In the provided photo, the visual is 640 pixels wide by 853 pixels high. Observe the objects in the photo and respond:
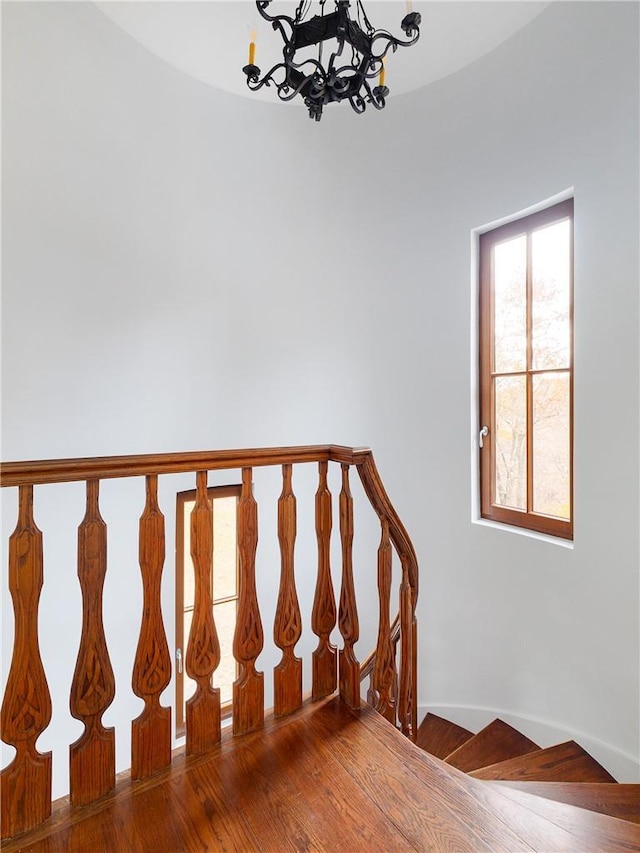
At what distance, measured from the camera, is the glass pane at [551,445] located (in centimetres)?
239

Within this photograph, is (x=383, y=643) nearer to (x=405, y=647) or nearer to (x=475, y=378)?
(x=405, y=647)

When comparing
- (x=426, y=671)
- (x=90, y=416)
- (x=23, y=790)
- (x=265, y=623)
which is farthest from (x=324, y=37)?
(x=426, y=671)

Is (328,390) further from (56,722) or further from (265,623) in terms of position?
(56,722)

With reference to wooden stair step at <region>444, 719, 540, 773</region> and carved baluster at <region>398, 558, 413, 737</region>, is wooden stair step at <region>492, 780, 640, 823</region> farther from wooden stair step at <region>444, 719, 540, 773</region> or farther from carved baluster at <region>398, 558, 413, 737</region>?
wooden stair step at <region>444, 719, 540, 773</region>

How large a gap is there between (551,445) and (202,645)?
2.05m

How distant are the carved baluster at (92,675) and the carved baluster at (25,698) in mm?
74

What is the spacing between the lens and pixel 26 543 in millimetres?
1045

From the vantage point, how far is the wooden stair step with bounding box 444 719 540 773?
2.31 metres

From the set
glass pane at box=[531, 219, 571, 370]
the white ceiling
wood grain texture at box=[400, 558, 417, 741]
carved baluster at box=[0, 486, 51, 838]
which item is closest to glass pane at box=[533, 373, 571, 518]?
glass pane at box=[531, 219, 571, 370]

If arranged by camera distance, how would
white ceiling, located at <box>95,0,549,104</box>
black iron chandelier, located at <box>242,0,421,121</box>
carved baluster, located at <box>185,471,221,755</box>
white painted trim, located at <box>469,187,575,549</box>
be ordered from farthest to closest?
white painted trim, located at <box>469,187,575,549</box> < white ceiling, located at <box>95,0,549,104</box> < black iron chandelier, located at <box>242,0,421,121</box> < carved baluster, located at <box>185,471,221,755</box>

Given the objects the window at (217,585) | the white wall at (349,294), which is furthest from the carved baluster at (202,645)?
the window at (217,585)

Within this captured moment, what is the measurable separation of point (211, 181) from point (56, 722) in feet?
9.80

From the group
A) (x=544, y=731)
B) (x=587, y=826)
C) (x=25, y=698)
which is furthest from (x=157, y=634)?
(x=544, y=731)

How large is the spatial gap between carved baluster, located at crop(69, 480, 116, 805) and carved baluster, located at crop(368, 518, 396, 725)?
835 mm
